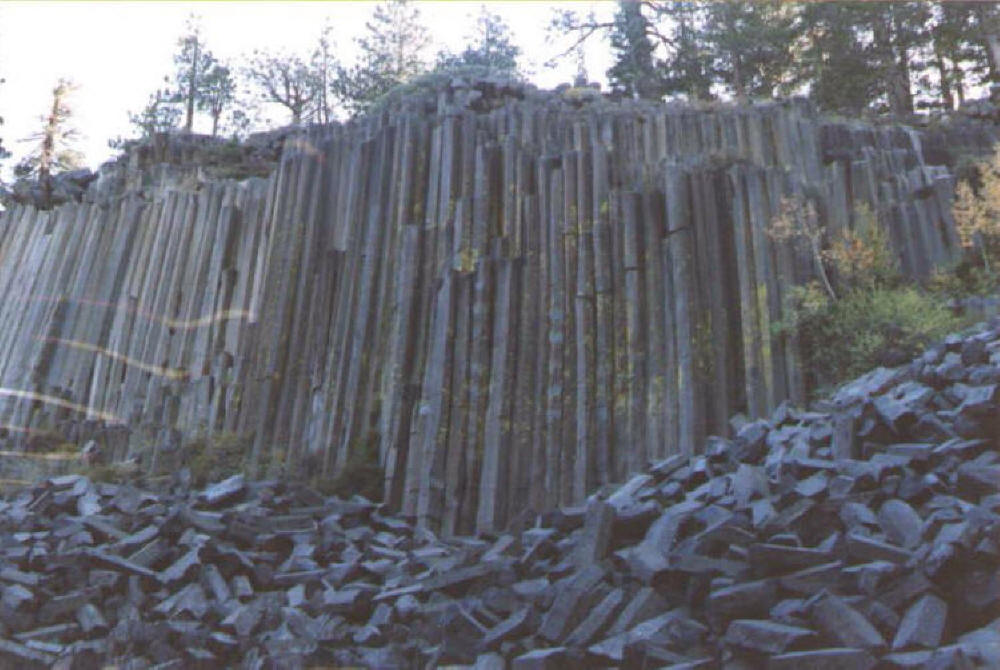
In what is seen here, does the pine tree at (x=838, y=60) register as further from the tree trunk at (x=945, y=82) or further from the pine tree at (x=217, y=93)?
the pine tree at (x=217, y=93)

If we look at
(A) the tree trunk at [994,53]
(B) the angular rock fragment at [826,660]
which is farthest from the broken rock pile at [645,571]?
(A) the tree trunk at [994,53]

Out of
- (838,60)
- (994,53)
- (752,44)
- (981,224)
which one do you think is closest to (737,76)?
(752,44)

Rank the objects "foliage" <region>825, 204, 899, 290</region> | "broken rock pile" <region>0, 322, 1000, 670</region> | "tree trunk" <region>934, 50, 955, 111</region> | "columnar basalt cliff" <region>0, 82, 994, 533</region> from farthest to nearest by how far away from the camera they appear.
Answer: "tree trunk" <region>934, 50, 955, 111</region> → "foliage" <region>825, 204, 899, 290</region> → "columnar basalt cliff" <region>0, 82, 994, 533</region> → "broken rock pile" <region>0, 322, 1000, 670</region>

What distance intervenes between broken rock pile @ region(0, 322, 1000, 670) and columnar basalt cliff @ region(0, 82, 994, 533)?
1450 mm

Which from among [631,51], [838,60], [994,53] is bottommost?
[994,53]

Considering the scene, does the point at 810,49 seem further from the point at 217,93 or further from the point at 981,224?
the point at 217,93

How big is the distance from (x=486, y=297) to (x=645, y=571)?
5.28 meters

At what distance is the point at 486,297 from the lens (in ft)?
32.0

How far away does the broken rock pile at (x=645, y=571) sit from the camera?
3959 millimetres

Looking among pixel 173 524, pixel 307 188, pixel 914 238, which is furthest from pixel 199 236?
pixel 914 238

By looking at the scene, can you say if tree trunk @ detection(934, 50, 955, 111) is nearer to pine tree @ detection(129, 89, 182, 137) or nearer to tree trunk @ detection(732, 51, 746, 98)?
tree trunk @ detection(732, 51, 746, 98)

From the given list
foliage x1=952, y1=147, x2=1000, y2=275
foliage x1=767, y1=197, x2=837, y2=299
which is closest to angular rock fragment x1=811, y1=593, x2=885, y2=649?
foliage x1=767, y1=197, x2=837, y2=299

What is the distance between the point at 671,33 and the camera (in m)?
27.9

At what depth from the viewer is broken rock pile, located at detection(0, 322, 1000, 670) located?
3959 mm
